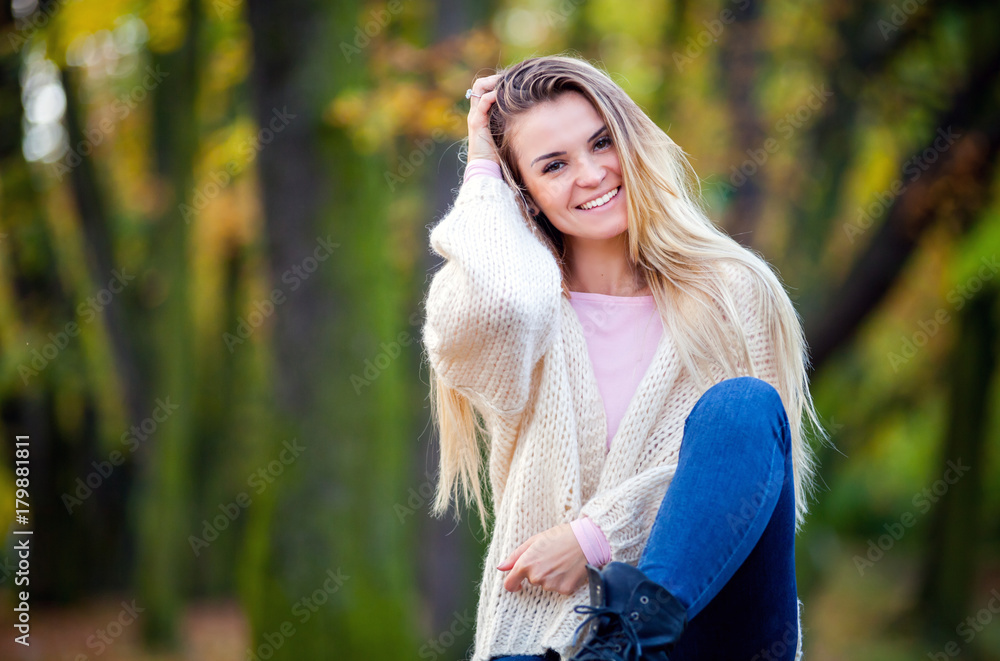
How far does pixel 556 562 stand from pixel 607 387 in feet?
1.55

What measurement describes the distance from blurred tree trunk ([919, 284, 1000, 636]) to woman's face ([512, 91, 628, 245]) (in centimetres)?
608

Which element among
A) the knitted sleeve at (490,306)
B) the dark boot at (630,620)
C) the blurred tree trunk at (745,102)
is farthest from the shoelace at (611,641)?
the blurred tree trunk at (745,102)

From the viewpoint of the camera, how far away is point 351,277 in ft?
16.6

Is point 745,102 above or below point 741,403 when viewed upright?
above

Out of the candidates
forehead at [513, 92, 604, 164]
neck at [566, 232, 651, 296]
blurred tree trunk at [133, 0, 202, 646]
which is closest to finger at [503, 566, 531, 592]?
neck at [566, 232, 651, 296]

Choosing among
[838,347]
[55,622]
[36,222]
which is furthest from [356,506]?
[55,622]

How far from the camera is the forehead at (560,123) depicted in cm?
231

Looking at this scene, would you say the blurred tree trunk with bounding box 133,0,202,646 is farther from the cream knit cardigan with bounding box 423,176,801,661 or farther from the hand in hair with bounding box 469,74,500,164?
the cream knit cardigan with bounding box 423,176,801,661

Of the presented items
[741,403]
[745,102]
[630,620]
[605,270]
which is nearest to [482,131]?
[605,270]

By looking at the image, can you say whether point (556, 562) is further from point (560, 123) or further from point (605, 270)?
point (560, 123)

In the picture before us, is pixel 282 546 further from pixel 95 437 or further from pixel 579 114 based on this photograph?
pixel 95 437

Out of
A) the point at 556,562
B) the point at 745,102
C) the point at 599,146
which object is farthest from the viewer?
the point at 745,102

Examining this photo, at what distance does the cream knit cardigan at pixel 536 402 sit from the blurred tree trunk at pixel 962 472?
6.11m

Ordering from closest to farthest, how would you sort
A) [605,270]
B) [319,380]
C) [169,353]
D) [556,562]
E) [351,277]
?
[556,562], [605,270], [319,380], [351,277], [169,353]
